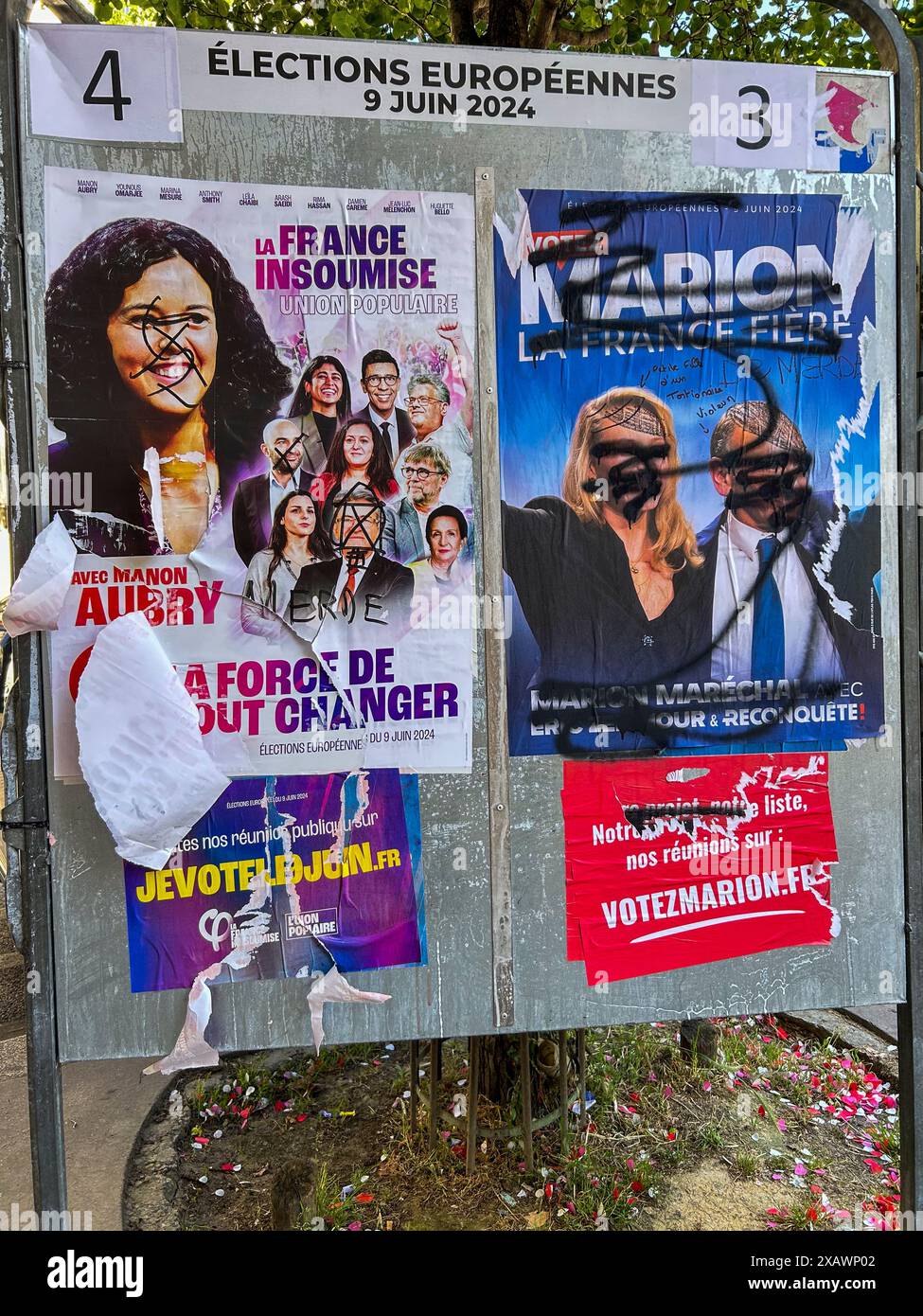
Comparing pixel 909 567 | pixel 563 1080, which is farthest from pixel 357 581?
pixel 563 1080

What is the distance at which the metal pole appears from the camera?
2.16 m

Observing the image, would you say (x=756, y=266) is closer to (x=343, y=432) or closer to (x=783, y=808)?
(x=343, y=432)

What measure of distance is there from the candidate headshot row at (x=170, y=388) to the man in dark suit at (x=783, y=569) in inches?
39.6

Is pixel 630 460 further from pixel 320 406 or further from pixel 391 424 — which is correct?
pixel 320 406

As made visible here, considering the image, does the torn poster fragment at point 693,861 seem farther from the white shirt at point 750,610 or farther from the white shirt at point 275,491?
the white shirt at point 275,491

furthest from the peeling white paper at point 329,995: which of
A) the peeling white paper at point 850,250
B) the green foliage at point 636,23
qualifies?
the green foliage at point 636,23

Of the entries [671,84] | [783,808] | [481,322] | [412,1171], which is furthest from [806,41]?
[412,1171]

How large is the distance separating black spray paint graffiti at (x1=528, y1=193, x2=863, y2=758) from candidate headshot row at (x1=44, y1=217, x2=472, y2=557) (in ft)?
1.81

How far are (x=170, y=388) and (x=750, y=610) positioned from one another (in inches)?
65.2

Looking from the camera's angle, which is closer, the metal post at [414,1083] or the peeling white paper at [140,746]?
the peeling white paper at [140,746]

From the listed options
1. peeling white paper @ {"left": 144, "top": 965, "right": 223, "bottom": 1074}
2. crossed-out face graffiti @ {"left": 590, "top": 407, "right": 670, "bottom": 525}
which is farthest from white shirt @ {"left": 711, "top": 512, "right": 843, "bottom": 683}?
peeling white paper @ {"left": 144, "top": 965, "right": 223, "bottom": 1074}

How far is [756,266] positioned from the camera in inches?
95.7

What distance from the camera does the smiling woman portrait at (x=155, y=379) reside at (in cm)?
219

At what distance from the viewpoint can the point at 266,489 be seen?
2.27 m
